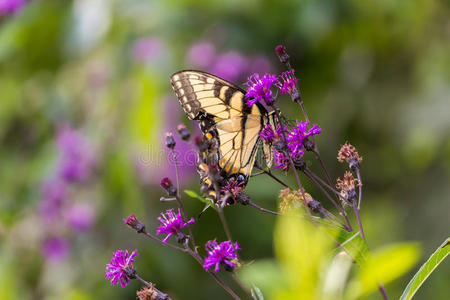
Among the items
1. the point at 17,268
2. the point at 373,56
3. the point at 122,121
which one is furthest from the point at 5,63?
the point at 373,56

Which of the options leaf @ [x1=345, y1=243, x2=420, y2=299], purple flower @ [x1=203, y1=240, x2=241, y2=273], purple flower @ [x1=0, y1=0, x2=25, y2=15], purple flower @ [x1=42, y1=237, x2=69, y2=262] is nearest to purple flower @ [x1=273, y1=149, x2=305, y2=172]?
purple flower @ [x1=203, y1=240, x2=241, y2=273]

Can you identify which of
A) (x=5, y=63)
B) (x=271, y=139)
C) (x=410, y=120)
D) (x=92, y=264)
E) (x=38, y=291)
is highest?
(x=271, y=139)

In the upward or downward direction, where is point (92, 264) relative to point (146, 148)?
downward

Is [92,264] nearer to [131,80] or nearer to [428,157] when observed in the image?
[131,80]

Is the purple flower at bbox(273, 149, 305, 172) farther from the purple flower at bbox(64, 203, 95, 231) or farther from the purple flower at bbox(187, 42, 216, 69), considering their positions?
the purple flower at bbox(64, 203, 95, 231)

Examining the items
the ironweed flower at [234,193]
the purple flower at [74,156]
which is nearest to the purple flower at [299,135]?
the ironweed flower at [234,193]

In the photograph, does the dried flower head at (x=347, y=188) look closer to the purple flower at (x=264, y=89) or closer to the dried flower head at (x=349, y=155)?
the dried flower head at (x=349, y=155)

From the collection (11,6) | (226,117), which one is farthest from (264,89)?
(11,6)
